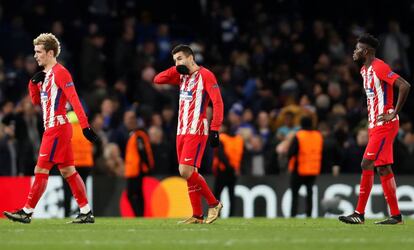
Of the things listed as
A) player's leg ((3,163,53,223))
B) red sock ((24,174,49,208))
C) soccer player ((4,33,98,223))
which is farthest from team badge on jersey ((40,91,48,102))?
red sock ((24,174,49,208))

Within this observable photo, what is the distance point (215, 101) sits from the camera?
52.6ft

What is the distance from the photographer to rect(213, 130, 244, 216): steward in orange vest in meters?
23.3

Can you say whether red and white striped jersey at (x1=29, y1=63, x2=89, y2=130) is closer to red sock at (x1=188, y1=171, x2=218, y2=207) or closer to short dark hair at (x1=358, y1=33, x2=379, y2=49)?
red sock at (x1=188, y1=171, x2=218, y2=207)

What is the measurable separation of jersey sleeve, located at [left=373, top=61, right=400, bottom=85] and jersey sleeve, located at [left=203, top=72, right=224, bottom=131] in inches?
80.2

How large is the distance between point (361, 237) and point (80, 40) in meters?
14.5

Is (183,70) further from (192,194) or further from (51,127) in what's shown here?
(51,127)

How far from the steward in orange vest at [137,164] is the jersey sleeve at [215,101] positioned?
693 cm

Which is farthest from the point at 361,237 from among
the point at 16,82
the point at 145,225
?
the point at 16,82

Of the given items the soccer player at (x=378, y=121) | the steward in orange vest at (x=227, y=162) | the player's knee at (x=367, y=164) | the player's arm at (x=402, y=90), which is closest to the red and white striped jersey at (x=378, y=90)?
the soccer player at (x=378, y=121)

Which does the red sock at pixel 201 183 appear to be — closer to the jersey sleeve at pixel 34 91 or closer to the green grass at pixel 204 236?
the green grass at pixel 204 236

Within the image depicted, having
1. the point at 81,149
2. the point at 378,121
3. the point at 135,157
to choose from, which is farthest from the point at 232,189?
the point at 378,121

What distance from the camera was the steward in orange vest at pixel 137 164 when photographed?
23.0m

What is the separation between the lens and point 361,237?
13.8 m

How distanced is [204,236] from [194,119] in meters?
2.62
